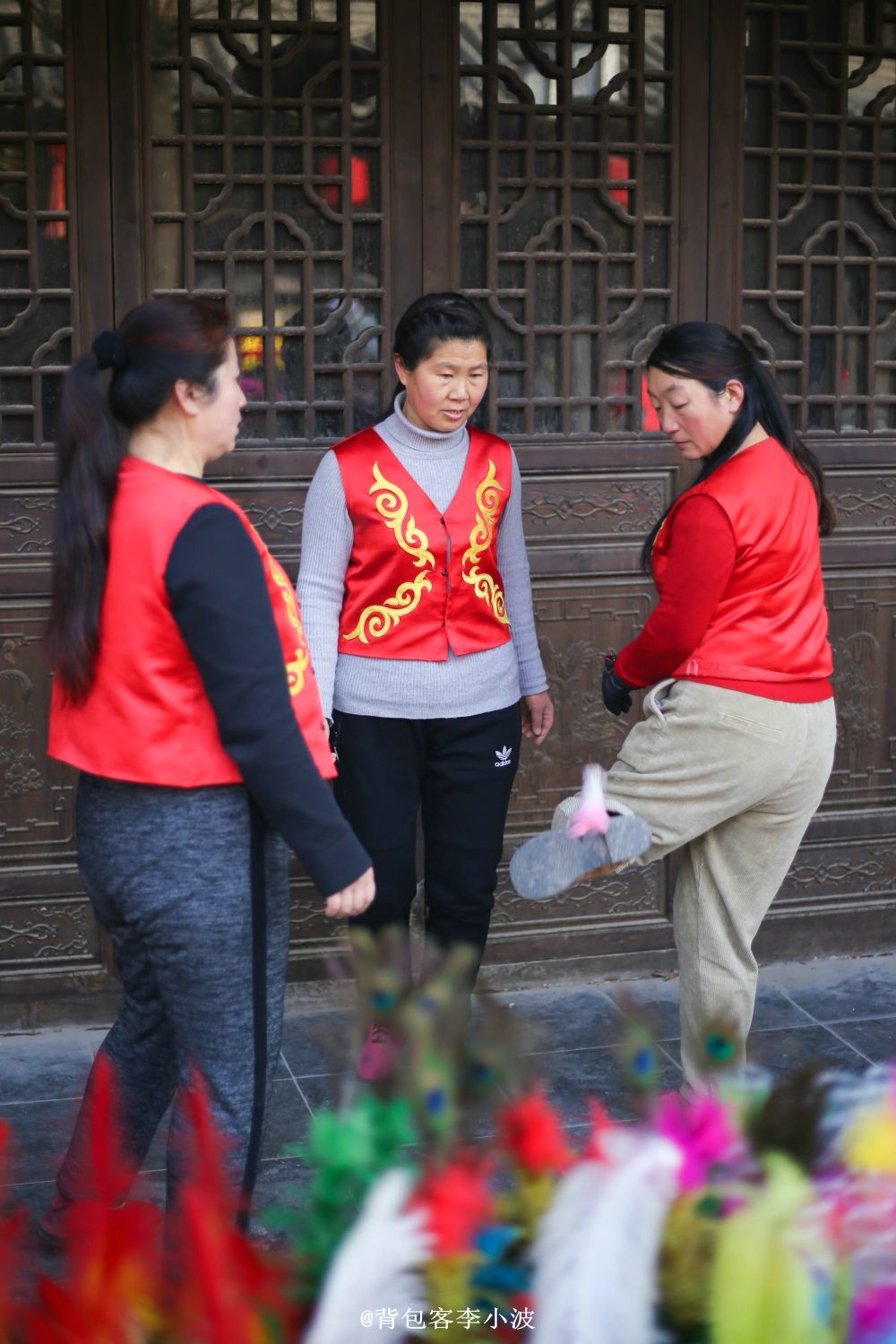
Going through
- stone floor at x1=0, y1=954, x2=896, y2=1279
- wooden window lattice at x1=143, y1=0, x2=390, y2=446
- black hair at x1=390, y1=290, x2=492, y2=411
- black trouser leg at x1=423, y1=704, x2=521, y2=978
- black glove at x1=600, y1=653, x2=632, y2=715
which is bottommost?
stone floor at x1=0, y1=954, x2=896, y2=1279

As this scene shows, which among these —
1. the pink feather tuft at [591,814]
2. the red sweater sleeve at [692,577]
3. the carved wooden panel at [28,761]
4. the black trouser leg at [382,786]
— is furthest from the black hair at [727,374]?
the carved wooden panel at [28,761]

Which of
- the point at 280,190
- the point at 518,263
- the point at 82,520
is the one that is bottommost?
the point at 82,520

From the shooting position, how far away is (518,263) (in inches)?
167

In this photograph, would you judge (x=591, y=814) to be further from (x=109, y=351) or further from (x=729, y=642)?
(x=109, y=351)

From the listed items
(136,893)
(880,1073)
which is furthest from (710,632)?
(880,1073)

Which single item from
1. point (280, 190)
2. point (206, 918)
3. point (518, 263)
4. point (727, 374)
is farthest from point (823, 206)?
point (206, 918)

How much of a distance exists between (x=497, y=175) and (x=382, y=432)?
114 centimetres

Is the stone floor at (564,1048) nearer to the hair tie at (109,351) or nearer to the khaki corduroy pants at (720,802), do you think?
the khaki corduroy pants at (720,802)

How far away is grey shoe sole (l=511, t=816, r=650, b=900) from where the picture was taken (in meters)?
2.91

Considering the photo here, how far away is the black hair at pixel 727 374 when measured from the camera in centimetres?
302

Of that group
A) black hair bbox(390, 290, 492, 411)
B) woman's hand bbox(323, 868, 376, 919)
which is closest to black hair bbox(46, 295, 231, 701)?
woman's hand bbox(323, 868, 376, 919)

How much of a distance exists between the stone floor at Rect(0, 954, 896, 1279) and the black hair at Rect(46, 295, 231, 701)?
1406 mm

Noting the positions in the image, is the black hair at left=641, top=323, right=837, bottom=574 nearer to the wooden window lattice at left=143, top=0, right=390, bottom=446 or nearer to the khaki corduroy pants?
the khaki corduroy pants

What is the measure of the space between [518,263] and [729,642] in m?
1.65
